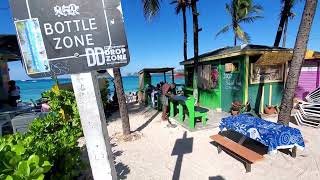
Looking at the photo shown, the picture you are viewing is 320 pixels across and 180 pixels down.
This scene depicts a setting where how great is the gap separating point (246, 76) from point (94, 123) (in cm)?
812

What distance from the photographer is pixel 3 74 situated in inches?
377

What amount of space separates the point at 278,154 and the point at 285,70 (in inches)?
223

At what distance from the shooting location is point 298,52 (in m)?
5.68

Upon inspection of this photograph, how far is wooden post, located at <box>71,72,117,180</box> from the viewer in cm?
156

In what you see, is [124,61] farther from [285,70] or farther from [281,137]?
[285,70]

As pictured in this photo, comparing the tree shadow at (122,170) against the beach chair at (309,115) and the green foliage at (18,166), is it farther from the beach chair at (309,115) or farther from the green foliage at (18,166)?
the beach chair at (309,115)

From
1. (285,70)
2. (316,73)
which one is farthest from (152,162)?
(316,73)

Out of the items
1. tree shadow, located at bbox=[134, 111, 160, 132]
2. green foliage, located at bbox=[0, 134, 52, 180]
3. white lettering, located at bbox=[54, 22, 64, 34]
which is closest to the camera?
green foliage, located at bbox=[0, 134, 52, 180]

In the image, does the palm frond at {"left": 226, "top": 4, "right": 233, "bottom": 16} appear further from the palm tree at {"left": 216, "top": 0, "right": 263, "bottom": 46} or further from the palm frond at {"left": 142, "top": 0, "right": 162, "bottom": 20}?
the palm frond at {"left": 142, "top": 0, "right": 162, "bottom": 20}

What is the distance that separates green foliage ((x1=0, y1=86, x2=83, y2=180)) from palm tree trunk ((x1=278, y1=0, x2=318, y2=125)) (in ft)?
17.9

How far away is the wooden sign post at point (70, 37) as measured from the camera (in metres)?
1.40

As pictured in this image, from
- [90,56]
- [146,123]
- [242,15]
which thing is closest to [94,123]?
[90,56]

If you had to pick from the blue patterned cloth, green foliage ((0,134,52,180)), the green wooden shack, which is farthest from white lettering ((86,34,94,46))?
the green wooden shack

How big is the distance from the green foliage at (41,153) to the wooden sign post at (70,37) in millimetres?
576
